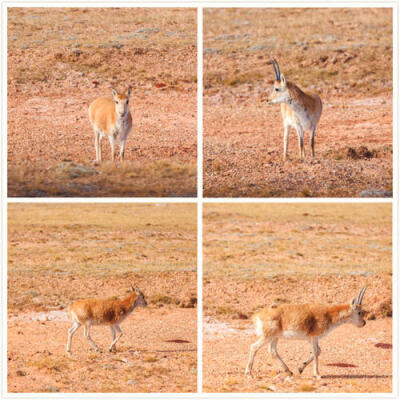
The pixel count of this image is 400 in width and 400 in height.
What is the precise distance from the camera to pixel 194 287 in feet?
48.1

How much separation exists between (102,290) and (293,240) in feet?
11.6

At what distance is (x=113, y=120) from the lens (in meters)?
13.5

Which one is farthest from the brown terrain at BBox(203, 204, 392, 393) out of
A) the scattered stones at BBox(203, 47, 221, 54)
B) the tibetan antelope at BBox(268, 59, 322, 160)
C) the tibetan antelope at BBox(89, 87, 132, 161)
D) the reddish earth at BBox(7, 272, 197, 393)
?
the scattered stones at BBox(203, 47, 221, 54)

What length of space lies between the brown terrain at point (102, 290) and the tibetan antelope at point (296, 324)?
4.41 feet

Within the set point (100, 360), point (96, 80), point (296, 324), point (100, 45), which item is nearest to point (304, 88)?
point (96, 80)

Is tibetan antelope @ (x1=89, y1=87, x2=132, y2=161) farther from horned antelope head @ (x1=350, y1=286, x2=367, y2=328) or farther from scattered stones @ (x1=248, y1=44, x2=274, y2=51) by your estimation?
scattered stones @ (x1=248, y1=44, x2=274, y2=51)

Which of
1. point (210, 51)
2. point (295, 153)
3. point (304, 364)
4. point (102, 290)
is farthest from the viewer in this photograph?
point (210, 51)

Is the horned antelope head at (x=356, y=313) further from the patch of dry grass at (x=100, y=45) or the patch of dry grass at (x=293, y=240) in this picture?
the patch of dry grass at (x=100, y=45)

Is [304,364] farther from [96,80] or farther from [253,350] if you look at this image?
[96,80]

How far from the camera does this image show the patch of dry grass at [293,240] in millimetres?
15117

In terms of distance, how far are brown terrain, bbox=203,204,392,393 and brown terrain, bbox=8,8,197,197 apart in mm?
1856

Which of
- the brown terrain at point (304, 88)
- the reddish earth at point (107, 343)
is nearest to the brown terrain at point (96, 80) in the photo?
the brown terrain at point (304, 88)

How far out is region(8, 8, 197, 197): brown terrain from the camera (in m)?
14.2

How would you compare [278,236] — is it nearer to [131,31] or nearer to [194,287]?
[194,287]
